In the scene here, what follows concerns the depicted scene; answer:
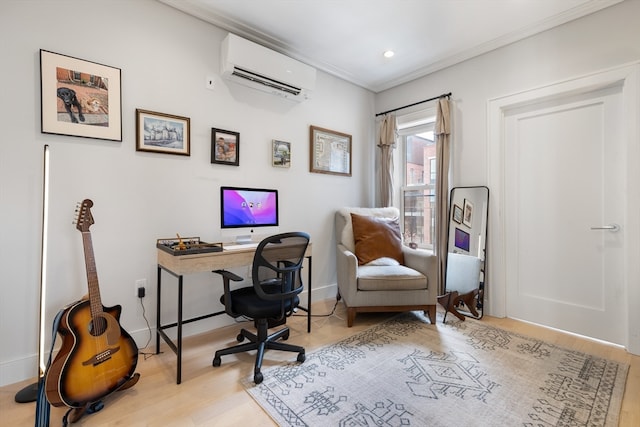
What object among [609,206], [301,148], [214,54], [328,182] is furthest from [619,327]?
[214,54]

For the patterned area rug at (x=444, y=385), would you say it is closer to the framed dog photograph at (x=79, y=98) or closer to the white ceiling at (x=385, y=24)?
the framed dog photograph at (x=79, y=98)

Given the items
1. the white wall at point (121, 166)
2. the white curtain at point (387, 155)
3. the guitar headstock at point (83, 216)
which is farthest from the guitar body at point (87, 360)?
the white curtain at point (387, 155)

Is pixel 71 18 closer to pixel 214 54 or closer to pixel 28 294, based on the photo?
pixel 214 54

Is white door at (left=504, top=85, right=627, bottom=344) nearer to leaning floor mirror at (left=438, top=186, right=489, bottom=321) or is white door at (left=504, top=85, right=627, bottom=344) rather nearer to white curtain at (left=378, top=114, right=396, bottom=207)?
leaning floor mirror at (left=438, top=186, right=489, bottom=321)

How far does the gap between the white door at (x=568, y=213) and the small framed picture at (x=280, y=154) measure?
6.79 ft

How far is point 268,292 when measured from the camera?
6.62 ft

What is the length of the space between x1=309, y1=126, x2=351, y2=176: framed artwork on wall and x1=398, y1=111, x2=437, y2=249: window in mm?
781

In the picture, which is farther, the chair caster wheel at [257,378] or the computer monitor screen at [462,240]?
the computer monitor screen at [462,240]

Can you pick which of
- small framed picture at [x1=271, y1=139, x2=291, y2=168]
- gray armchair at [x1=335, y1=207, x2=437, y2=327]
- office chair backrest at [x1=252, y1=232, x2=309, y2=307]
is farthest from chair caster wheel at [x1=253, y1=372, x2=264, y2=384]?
small framed picture at [x1=271, y1=139, x2=291, y2=168]

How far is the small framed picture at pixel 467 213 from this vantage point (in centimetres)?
296

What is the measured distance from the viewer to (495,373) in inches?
73.4

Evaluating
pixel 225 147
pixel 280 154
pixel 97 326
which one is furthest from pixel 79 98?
pixel 280 154

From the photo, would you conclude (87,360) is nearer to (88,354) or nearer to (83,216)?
(88,354)

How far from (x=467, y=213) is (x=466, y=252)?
39cm
